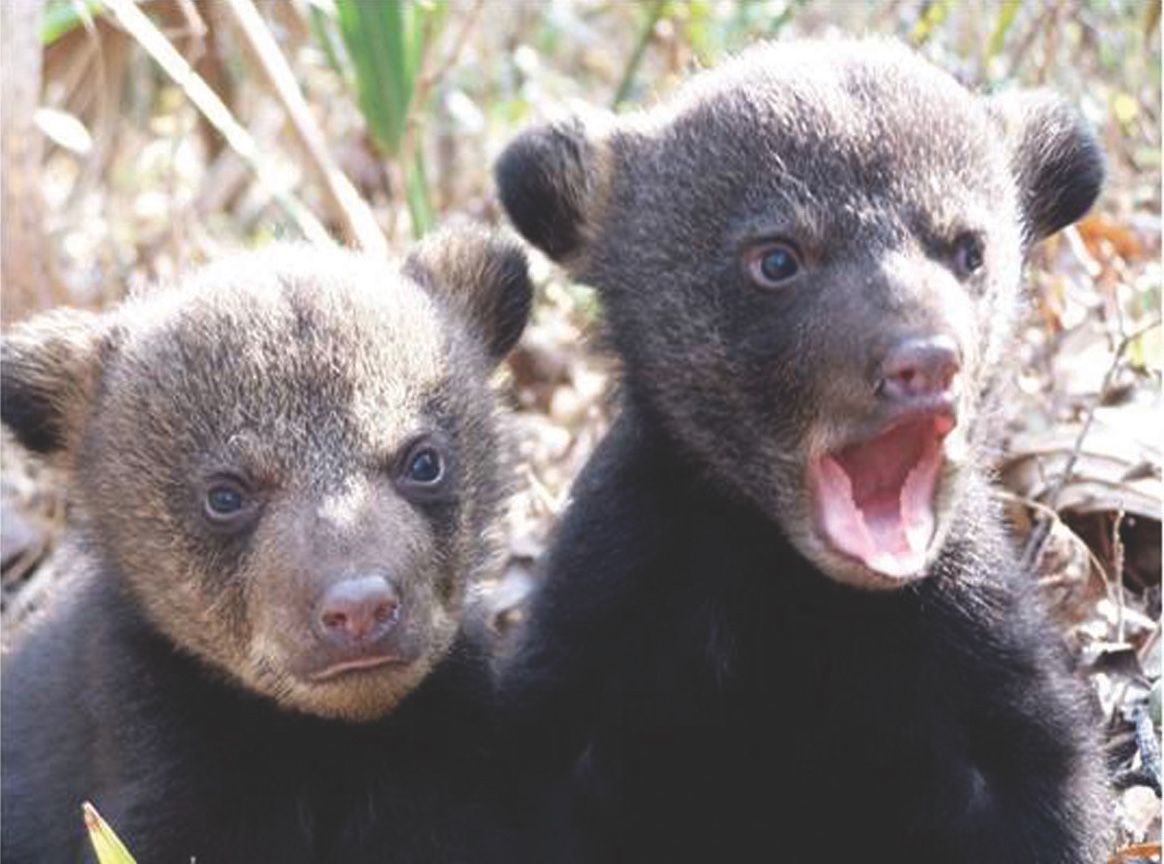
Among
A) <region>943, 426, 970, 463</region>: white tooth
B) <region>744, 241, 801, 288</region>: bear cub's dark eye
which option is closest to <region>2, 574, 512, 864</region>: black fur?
<region>744, 241, 801, 288</region>: bear cub's dark eye

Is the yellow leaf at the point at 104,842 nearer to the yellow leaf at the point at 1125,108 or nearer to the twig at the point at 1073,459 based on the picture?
the twig at the point at 1073,459

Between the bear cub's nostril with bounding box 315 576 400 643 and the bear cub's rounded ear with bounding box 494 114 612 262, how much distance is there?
137 centimetres

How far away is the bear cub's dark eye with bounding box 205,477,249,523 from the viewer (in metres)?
5.78

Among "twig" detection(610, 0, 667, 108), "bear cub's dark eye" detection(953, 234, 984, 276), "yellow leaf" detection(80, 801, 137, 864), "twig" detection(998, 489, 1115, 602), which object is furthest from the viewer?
"twig" detection(610, 0, 667, 108)

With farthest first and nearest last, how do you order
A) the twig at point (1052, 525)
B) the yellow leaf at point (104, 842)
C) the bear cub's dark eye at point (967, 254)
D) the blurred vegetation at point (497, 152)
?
the blurred vegetation at point (497, 152) → the twig at point (1052, 525) → the bear cub's dark eye at point (967, 254) → the yellow leaf at point (104, 842)

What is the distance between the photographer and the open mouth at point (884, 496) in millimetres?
5559

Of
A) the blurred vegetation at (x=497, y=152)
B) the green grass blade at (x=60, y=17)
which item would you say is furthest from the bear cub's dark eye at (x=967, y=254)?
the green grass blade at (x=60, y=17)

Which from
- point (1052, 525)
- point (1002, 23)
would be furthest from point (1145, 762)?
point (1002, 23)

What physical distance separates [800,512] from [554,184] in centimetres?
124

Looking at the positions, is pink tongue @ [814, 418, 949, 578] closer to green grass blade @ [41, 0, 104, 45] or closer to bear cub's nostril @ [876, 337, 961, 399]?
bear cub's nostril @ [876, 337, 961, 399]

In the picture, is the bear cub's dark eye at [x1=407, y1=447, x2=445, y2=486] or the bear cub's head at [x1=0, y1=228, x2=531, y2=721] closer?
the bear cub's head at [x1=0, y1=228, x2=531, y2=721]

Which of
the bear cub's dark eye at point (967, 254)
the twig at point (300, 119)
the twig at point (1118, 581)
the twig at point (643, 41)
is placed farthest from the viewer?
the twig at point (643, 41)

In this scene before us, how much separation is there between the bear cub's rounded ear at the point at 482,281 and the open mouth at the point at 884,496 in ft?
4.03

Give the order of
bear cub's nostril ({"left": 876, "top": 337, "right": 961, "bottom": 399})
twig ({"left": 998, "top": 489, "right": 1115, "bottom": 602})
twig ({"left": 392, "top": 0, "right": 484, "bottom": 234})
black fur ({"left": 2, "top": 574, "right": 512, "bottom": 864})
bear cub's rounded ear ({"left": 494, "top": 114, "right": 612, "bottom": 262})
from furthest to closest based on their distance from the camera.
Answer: twig ({"left": 392, "top": 0, "right": 484, "bottom": 234})
twig ({"left": 998, "top": 489, "right": 1115, "bottom": 602})
bear cub's rounded ear ({"left": 494, "top": 114, "right": 612, "bottom": 262})
black fur ({"left": 2, "top": 574, "right": 512, "bottom": 864})
bear cub's nostril ({"left": 876, "top": 337, "right": 961, "bottom": 399})
